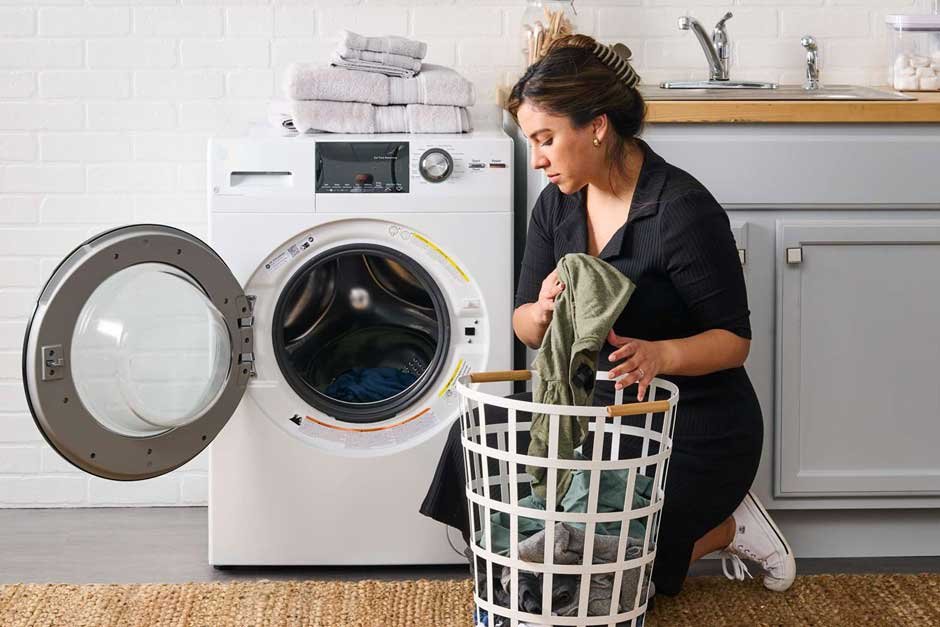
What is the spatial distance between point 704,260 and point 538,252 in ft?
1.15

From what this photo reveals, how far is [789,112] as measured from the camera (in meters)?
2.12

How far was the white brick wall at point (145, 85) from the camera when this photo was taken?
265 centimetres

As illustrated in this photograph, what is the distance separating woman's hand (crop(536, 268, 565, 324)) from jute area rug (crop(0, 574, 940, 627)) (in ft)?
2.10

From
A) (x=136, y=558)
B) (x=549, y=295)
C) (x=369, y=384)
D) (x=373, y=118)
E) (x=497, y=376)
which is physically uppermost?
(x=373, y=118)

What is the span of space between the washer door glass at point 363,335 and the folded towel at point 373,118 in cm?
28

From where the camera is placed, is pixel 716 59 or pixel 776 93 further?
pixel 716 59

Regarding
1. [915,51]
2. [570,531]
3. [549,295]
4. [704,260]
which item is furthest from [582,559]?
[915,51]

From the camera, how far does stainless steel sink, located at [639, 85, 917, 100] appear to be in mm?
2275

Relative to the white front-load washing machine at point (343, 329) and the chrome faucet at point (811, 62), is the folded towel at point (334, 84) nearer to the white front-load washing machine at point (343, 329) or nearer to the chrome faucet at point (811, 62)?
the white front-load washing machine at point (343, 329)

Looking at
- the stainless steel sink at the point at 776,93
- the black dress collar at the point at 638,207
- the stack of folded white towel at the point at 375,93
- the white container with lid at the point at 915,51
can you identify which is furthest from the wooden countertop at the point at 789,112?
the white container with lid at the point at 915,51

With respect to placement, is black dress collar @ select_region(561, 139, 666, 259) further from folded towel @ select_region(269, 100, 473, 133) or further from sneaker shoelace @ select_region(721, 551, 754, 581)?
sneaker shoelace @ select_region(721, 551, 754, 581)

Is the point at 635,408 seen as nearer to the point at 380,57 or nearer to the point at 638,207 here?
the point at 638,207

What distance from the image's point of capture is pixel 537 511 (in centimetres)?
144

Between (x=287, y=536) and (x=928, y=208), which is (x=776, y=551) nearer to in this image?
(x=928, y=208)
